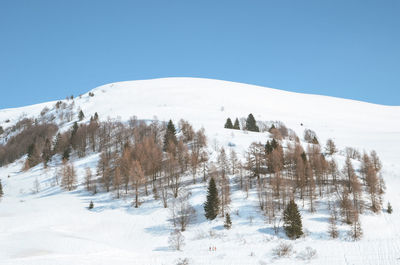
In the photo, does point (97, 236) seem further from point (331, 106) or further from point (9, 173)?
point (331, 106)

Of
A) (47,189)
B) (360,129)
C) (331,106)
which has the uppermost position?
(331,106)

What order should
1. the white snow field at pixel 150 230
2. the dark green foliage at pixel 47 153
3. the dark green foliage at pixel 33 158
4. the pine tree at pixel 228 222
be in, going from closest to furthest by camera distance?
the white snow field at pixel 150 230, the pine tree at pixel 228 222, the dark green foliage at pixel 47 153, the dark green foliage at pixel 33 158

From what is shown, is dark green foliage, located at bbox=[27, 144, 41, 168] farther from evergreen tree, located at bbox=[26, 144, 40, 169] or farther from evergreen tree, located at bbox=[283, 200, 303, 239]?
evergreen tree, located at bbox=[283, 200, 303, 239]

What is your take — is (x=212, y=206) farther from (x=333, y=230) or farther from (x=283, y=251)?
(x=333, y=230)

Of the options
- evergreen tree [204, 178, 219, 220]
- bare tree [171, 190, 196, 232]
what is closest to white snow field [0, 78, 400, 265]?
bare tree [171, 190, 196, 232]

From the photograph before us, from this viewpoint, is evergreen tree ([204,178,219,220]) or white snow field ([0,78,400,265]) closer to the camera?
white snow field ([0,78,400,265])

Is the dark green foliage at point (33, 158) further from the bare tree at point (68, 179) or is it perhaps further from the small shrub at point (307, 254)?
the small shrub at point (307, 254)

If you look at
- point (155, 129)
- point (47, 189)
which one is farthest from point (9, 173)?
point (155, 129)

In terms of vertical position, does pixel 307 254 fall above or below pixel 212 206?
below

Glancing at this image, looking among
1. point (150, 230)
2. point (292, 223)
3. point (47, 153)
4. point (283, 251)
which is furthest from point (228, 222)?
point (47, 153)

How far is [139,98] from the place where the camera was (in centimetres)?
19300

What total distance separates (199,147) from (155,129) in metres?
31.8

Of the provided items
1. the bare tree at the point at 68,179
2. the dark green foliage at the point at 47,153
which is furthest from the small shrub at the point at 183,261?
the dark green foliage at the point at 47,153

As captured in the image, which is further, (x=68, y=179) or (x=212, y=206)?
(x=68, y=179)
